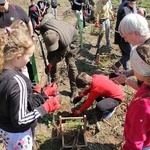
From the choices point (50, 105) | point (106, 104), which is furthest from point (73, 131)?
point (50, 105)

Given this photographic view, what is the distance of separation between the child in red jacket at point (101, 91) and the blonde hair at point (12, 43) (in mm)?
1761

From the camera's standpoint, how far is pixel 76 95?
436cm

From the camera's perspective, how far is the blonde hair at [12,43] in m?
1.71

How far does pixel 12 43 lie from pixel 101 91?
2.02 m

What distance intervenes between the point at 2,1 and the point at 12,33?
2.11 meters

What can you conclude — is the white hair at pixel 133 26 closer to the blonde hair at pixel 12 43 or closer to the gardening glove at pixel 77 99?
the blonde hair at pixel 12 43

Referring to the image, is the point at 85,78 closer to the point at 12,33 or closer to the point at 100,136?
the point at 100,136

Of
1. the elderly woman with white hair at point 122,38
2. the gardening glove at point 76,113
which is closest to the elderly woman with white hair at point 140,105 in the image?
the gardening glove at point 76,113

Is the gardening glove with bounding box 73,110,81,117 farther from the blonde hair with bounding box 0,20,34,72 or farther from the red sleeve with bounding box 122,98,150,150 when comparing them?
the blonde hair with bounding box 0,20,34,72

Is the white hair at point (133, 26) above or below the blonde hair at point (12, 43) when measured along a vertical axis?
below

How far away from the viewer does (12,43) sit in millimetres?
1723

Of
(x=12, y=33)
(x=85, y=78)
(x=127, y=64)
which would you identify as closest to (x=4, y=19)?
(x=85, y=78)

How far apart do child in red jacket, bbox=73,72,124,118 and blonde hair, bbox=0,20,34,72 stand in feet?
5.78

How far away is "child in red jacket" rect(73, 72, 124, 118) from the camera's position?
3.47 metres
